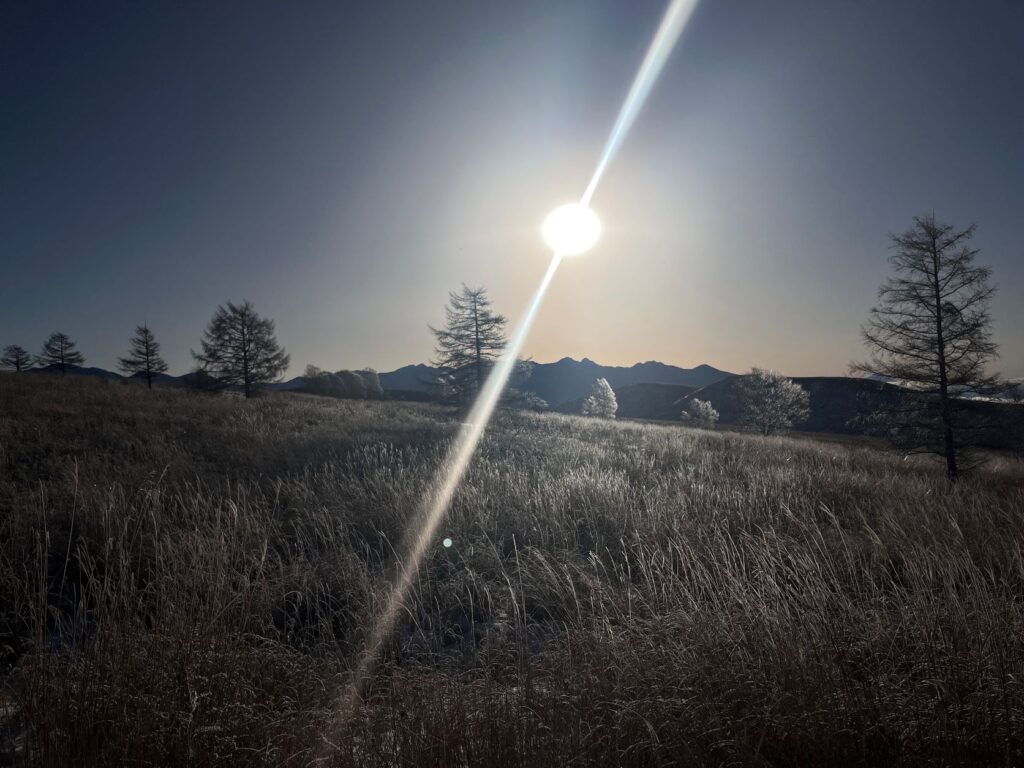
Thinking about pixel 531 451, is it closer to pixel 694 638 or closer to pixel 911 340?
pixel 694 638

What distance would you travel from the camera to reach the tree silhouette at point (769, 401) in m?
42.9

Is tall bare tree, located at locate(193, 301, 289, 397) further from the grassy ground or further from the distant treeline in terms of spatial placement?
the distant treeline

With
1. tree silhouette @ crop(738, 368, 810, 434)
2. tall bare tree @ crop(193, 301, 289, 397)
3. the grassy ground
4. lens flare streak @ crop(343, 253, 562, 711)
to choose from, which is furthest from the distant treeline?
the grassy ground

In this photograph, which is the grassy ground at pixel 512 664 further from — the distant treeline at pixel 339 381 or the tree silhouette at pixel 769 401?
the distant treeline at pixel 339 381

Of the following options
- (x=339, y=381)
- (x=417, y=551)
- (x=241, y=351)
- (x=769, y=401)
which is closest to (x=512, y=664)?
(x=417, y=551)

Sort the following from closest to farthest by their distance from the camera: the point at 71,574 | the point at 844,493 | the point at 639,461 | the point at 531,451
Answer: the point at 71,574 < the point at 844,493 < the point at 639,461 < the point at 531,451

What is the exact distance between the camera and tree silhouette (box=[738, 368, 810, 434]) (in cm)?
4288

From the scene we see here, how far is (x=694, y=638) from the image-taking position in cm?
227

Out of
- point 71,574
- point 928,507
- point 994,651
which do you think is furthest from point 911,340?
point 71,574

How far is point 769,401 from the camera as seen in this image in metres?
42.7

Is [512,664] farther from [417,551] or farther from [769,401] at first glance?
[769,401]

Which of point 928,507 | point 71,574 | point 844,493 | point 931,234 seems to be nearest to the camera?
point 71,574

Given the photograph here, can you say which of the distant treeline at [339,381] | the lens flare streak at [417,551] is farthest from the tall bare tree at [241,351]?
the distant treeline at [339,381]

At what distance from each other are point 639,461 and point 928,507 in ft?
15.5
